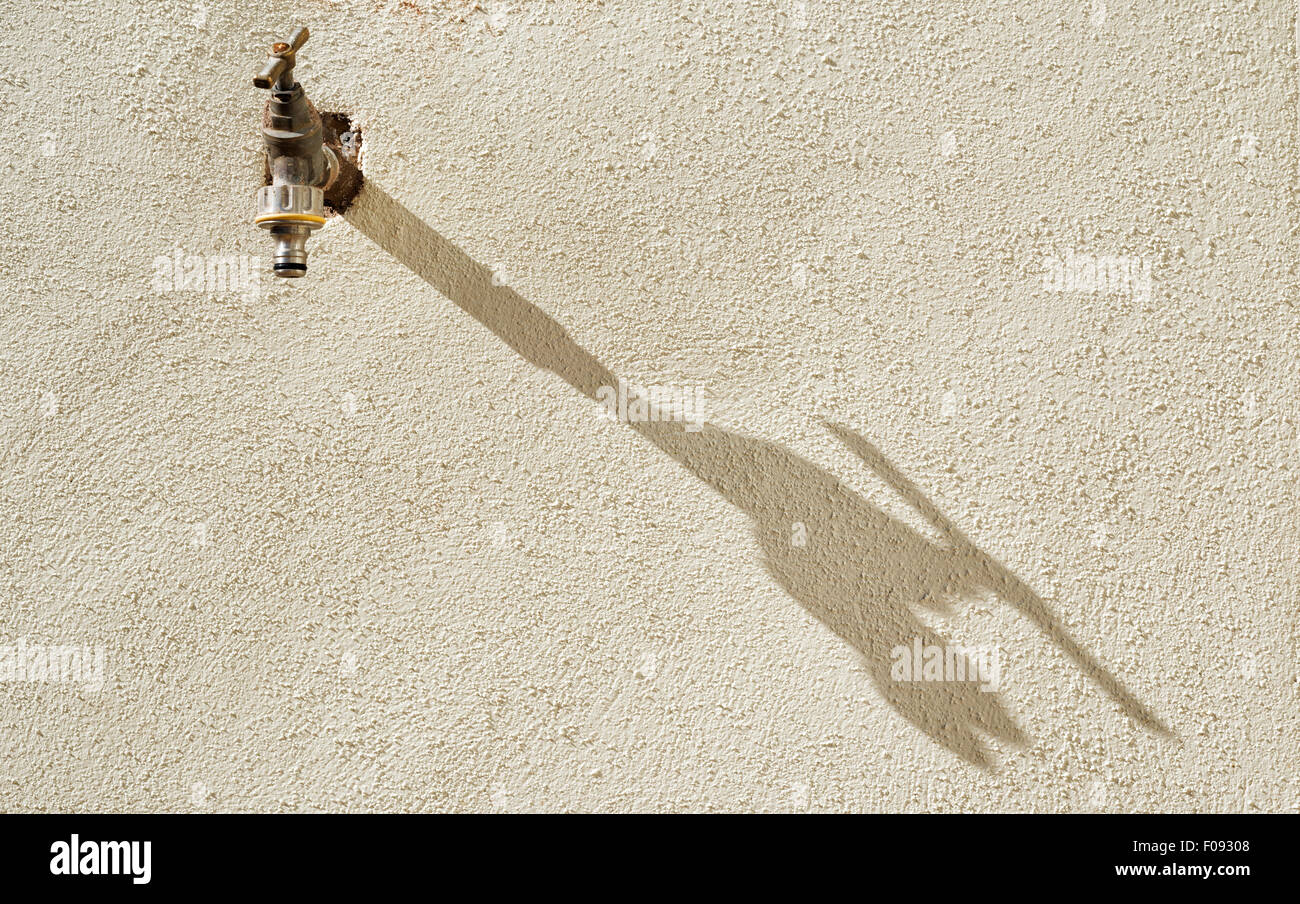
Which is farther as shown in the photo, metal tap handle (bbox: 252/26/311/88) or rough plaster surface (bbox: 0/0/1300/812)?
rough plaster surface (bbox: 0/0/1300/812)

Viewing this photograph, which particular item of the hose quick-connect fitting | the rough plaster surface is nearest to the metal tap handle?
the hose quick-connect fitting

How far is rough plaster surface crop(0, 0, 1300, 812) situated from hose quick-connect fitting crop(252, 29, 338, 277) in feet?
0.24

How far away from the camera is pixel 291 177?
0.79 metres

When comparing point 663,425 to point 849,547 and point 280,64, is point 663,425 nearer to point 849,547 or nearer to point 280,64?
point 849,547

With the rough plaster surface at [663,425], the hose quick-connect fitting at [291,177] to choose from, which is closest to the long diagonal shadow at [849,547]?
the rough plaster surface at [663,425]

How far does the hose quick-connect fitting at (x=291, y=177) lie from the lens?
76 centimetres

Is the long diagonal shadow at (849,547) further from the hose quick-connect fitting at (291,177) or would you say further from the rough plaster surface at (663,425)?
the hose quick-connect fitting at (291,177)

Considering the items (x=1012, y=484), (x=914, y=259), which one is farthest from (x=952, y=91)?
(x=1012, y=484)

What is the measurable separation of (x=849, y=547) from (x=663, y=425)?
0.21 m

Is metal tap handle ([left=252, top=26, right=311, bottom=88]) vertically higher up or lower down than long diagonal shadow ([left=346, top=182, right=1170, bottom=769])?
higher up

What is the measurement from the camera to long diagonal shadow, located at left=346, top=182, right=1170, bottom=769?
0.83 metres

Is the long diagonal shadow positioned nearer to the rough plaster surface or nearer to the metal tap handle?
the rough plaster surface
